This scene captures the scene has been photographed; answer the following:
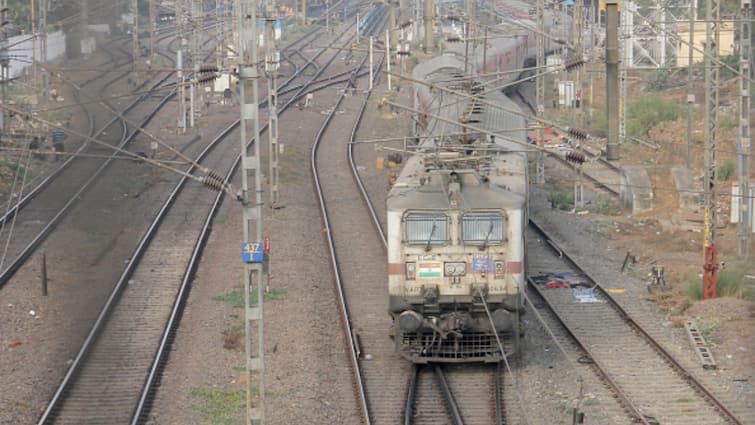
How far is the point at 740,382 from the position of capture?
52.5 feet

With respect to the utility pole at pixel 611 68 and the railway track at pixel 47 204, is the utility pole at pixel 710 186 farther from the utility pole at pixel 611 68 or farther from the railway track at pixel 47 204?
the railway track at pixel 47 204

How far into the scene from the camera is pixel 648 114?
42.7 meters

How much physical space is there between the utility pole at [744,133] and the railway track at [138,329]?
1041 cm

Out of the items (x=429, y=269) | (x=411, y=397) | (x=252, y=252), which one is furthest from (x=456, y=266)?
(x=252, y=252)

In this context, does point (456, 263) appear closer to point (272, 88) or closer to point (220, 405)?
point (220, 405)

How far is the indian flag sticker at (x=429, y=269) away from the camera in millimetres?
15977

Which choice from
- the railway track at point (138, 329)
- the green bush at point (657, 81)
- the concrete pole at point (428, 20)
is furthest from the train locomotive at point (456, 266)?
the green bush at point (657, 81)

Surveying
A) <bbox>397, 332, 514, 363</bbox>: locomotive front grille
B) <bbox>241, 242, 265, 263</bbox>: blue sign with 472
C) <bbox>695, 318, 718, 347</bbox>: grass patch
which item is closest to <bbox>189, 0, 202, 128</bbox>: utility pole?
<bbox>695, 318, 718, 347</bbox>: grass patch

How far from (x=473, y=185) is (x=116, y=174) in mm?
15255

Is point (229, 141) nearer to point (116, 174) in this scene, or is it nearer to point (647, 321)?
point (116, 174)

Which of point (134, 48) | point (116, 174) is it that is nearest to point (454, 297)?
point (116, 174)

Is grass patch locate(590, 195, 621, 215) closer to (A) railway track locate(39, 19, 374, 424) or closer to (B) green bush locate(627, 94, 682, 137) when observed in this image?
(A) railway track locate(39, 19, 374, 424)

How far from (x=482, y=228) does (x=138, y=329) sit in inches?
238

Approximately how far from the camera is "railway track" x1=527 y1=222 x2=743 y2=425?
14.8 metres
